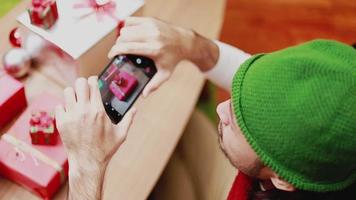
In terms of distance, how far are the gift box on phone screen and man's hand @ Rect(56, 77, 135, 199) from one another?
16 cm

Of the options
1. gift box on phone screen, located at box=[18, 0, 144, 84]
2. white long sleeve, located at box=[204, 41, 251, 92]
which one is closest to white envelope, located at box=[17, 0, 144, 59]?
gift box on phone screen, located at box=[18, 0, 144, 84]

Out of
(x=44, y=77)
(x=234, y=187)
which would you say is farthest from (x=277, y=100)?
(x=44, y=77)

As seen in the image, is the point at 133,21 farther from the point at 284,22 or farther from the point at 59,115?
the point at 284,22

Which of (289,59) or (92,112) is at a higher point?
(289,59)

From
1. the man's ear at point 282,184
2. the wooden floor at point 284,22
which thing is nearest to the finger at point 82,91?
the man's ear at point 282,184

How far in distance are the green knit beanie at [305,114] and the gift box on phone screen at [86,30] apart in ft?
1.21

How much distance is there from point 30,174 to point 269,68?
1.50 ft

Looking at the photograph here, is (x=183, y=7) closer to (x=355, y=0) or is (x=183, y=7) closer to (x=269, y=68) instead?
(x=269, y=68)

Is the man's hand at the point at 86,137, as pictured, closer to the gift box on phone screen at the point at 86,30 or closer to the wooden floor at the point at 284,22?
the gift box on phone screen at the point at 86,30

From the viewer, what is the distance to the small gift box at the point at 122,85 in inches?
37.2

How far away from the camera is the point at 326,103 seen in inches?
28.4

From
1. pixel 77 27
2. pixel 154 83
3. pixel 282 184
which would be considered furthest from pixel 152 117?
pixel 282 184

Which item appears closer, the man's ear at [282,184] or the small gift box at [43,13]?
the man's ear at [282,184]

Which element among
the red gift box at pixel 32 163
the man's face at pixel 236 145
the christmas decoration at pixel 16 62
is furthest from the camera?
the christmas decoration at pixel 16 62
